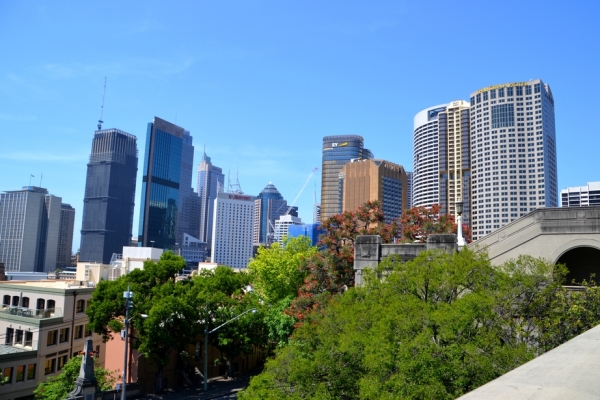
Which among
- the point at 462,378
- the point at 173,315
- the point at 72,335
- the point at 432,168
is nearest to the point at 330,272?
the point at 173,315

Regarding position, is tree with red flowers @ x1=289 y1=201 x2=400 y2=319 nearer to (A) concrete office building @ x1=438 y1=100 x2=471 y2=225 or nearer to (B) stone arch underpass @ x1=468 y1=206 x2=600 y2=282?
(B) stone arch underpass @ x1=468 y1=206 x2=600 y2=282

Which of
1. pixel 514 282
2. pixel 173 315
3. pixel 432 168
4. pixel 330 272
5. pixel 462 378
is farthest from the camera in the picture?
pixel 432 168

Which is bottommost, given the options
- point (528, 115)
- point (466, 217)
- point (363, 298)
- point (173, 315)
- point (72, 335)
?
point (72, 335)

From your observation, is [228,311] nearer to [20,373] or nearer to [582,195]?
[20,373]

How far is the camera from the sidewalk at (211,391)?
38.2 m

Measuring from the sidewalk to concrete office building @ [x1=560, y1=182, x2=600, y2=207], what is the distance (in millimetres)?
169898

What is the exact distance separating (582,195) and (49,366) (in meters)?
188

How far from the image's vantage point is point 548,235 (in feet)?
74.6

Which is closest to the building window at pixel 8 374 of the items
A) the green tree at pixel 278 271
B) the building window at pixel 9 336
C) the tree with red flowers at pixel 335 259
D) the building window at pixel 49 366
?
the building window at pixel 49 366

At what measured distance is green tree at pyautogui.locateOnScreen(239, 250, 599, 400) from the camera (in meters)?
13.0

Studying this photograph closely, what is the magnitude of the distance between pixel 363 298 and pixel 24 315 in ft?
111

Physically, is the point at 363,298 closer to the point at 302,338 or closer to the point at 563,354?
the point at 302,338

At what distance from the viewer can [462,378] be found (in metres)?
12.7

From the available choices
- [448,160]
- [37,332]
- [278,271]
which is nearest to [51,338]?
[37,332]
